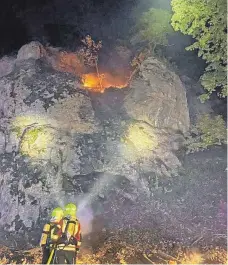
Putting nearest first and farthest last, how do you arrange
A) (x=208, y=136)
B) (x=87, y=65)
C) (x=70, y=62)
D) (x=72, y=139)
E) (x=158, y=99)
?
(x=72, y=139) → (x=208, y=136) → (x=158, y=99) → (x=70, y=62) → (x=87, y=65)

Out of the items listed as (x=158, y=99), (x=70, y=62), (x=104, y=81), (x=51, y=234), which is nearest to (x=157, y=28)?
(x=104, y=81)

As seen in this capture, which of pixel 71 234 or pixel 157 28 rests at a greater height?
pixel 157 28

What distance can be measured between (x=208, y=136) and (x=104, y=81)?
8057mm

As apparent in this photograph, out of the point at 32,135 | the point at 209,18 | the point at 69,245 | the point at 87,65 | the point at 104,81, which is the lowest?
the point at 69,245

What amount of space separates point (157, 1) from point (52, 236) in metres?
24.3

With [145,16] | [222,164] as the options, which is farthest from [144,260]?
[145,16]

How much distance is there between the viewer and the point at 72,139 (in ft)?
43.7

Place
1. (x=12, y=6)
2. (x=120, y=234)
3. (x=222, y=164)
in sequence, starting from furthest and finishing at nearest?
(x=12, y=6)
(x=222, y=164)
(x=120, y=234)

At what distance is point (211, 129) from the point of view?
50.2ft

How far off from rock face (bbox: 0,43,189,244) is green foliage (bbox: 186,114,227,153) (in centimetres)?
82

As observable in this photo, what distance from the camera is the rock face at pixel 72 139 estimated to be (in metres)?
11.5

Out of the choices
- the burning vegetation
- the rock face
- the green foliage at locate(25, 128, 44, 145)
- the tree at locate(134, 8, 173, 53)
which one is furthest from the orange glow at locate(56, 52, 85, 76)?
the green foliage at locate(25, 128, 44, 145)

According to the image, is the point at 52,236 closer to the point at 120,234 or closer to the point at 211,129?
the point at 120,234

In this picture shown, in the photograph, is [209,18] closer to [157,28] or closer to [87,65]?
[157,28]
